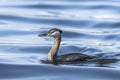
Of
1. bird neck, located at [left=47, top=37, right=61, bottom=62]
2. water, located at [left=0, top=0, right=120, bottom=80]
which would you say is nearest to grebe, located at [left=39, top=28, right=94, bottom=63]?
bird neck, located at [left=47, top=37, right=61, bottom=62]

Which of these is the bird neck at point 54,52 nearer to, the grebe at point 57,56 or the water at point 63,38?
the grebe at point 57,56

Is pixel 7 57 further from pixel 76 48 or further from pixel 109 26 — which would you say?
pixel 109 26

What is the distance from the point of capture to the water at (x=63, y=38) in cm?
1714

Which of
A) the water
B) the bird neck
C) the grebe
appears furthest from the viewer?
the bird neck

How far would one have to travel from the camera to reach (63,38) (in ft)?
77.5

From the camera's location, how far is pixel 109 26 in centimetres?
2638

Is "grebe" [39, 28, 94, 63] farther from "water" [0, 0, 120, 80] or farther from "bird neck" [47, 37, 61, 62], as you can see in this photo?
"water" [0, 0, 120, 80]

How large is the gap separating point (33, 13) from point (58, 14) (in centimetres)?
106

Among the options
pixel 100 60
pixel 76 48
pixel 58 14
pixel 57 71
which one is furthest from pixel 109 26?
pixel 57 71

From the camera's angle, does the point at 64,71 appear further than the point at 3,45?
No

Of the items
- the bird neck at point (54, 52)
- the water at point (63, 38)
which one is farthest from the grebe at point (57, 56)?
the water at point (63, 38)

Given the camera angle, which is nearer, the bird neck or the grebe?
the grebe

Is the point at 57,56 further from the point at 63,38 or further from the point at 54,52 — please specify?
the point at 63,38

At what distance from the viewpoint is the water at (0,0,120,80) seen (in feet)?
56.2
